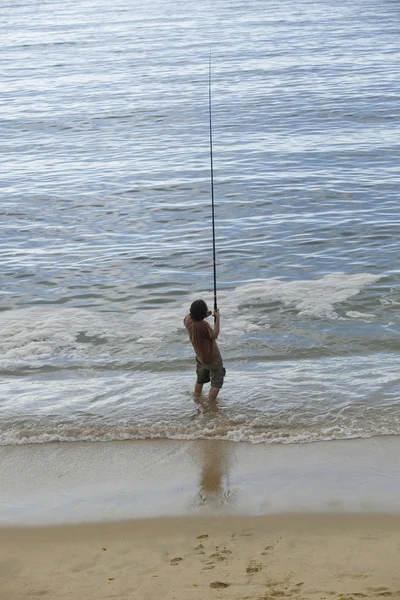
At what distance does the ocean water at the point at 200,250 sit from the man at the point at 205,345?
0.81 ft

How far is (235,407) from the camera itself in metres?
7.41

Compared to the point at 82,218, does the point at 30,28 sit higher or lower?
higher

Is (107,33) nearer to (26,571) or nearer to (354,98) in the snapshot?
(354,98)

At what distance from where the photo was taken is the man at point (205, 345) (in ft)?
23.2

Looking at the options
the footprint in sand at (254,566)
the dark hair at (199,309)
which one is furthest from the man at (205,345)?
the footprint in sand at (254,566)

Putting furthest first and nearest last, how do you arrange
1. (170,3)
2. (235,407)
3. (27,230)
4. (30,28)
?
(170,3) < (30,28) < (27,230) < (235,407)

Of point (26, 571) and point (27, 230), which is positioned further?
point (27, 230)

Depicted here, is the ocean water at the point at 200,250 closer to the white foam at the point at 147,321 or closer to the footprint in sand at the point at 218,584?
the white foam at the point at 147,321

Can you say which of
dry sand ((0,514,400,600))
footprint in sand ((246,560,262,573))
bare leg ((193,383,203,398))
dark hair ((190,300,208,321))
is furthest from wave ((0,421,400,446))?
footprint in sand ((246,560,262,573))

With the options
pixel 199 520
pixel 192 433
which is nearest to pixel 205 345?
pixel 192 433

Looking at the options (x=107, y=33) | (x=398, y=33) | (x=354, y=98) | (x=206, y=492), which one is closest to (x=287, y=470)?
(x=206, y=492)

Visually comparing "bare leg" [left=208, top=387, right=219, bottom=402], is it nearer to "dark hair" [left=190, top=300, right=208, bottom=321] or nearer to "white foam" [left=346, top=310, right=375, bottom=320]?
"dark hair" [left=190, top=300, right=208, bottom=321]

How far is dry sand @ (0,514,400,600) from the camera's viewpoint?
4762mm

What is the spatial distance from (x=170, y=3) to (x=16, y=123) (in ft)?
126
